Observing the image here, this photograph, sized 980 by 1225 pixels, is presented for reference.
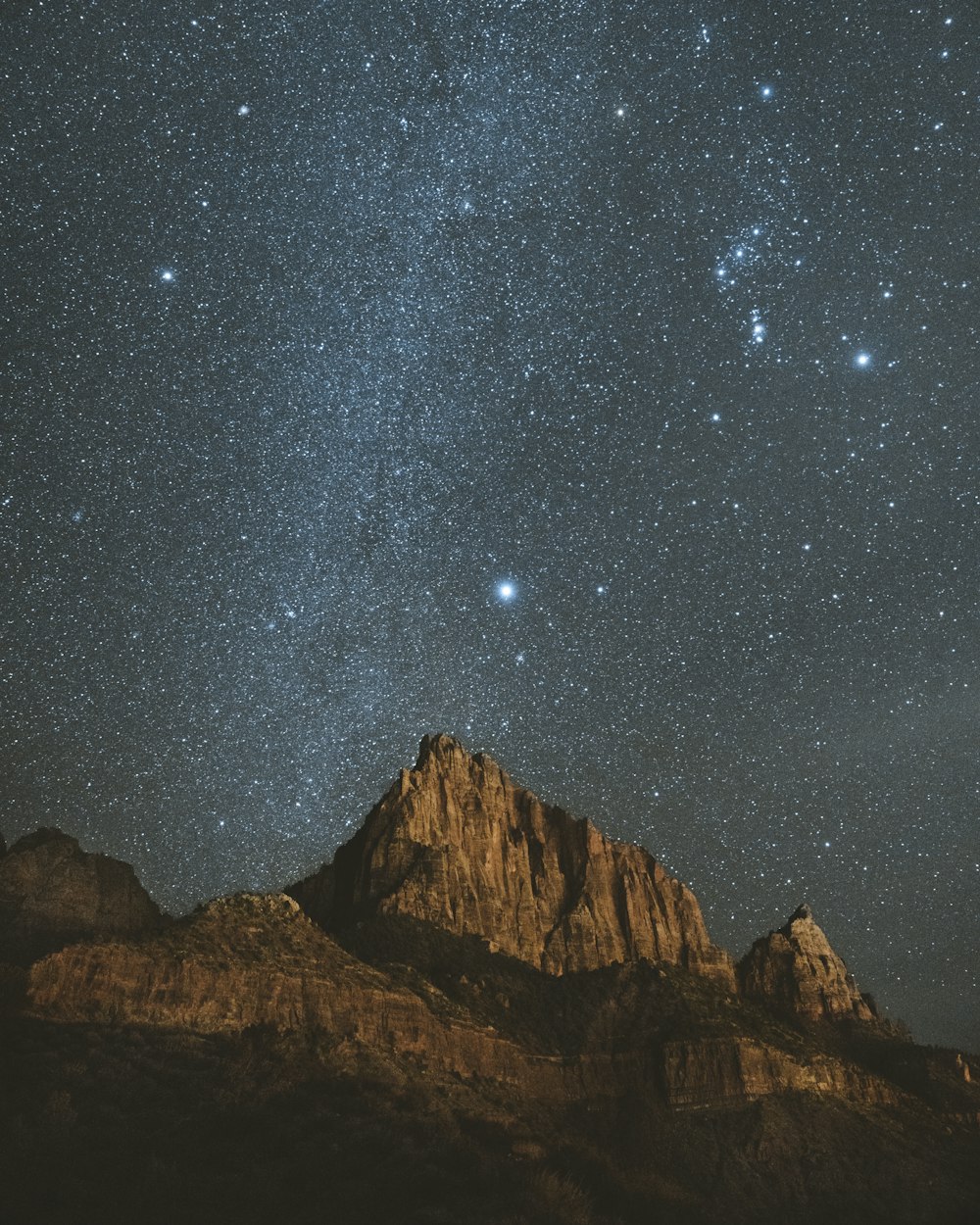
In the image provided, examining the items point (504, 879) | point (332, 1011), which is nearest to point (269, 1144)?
point (332, 1011)

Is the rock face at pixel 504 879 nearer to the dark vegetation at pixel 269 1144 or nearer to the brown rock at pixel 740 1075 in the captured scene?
the brown rock at pixel 740 1075

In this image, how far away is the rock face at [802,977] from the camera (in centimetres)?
9069

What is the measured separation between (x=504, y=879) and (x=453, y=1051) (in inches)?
1344

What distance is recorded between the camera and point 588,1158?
3253 centimetres

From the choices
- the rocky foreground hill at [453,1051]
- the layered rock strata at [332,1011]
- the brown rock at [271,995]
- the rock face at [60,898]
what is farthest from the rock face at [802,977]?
the rock face at [60,898]

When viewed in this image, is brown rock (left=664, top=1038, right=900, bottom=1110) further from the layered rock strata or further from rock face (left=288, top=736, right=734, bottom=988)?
rock face (left=288, top=736, right=734, bottom=988)

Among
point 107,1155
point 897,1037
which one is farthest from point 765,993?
point 107,1155

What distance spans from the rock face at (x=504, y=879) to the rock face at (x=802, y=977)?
286cm

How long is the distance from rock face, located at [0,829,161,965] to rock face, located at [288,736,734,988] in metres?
16.4

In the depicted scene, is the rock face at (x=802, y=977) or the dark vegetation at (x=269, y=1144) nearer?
the dark vegetation at (x=269, y=1144)

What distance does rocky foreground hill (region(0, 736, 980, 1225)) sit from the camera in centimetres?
2473

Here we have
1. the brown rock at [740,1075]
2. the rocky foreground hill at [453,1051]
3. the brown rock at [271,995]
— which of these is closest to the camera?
the rocky foreground hill at [453,1051]

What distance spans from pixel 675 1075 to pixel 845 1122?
1231 cm

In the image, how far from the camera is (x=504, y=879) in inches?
3593
